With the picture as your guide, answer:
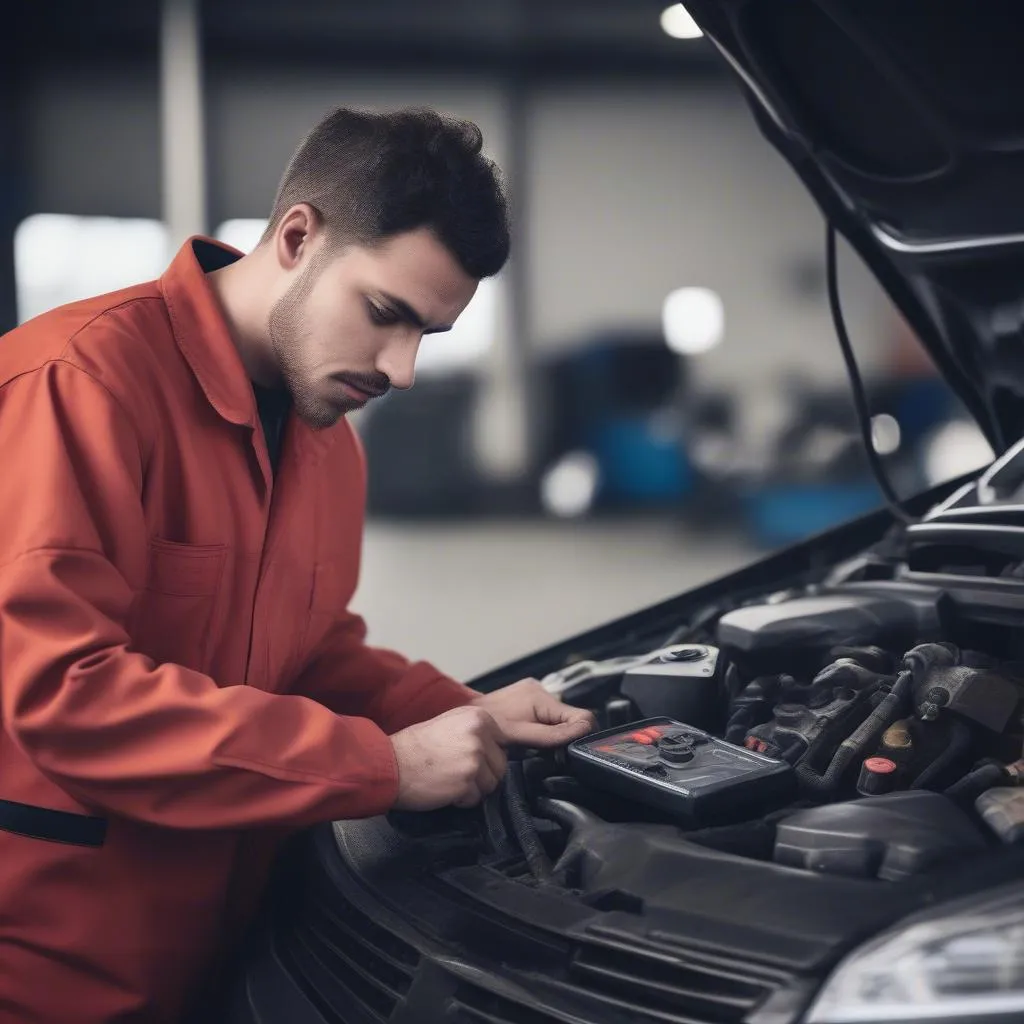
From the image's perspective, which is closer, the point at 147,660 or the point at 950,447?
the point at 147,660

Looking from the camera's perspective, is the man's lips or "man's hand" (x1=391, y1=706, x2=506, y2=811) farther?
the man's lips

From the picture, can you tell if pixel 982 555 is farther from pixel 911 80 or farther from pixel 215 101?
pixel 215 101

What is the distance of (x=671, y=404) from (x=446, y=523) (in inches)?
64.8

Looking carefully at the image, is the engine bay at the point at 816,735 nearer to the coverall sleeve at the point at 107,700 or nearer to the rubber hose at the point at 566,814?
the rubber hose at the point at 566,814

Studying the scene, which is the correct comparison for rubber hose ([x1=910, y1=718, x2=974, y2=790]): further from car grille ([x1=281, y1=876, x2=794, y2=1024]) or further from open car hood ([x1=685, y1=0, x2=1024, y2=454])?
open car hood ([x1=685, y1=0, x2=1024, y2=454])

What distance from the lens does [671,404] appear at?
7.70 meters

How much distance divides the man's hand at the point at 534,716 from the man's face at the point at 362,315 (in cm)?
34

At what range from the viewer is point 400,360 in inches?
46.3

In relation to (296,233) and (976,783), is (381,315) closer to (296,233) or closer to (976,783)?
(296,233)

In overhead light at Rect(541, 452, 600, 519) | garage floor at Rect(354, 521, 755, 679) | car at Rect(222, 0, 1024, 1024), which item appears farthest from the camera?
overhead light at Rect(541, 452, 600, 519)

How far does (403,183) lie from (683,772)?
0.61 meters

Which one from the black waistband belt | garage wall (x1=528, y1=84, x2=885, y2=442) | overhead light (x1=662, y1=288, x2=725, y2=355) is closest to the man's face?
the black waistband belt

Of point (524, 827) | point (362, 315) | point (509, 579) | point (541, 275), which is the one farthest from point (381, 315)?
point (541, 275)

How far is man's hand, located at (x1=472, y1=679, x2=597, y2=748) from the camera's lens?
1169 mm
